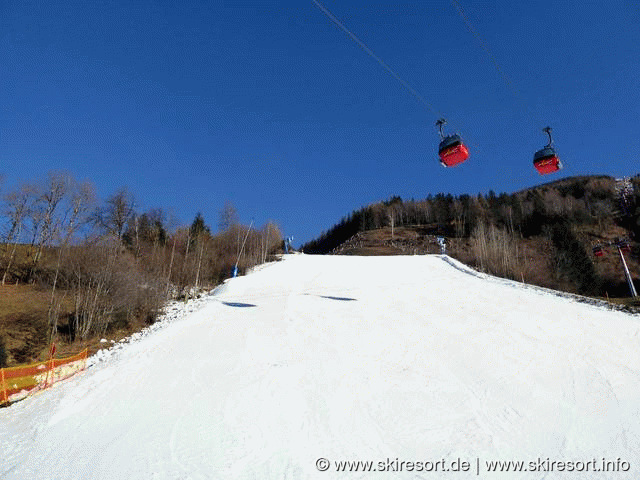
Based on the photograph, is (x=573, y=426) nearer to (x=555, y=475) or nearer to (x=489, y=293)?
(x=555, y=475)

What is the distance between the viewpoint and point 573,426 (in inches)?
287

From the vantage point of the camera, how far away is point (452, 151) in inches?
434

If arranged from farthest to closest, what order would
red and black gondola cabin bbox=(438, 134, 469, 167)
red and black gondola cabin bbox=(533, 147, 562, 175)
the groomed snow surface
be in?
1. red and black gondola cabin bbox=(533, 147, 562, 175)
2. red and black gondola cabin bbox=(438, 134, 469, 167)
3. the groomed snow surface

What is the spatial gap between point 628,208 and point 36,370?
115 m

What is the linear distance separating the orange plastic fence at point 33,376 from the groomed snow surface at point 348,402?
0.77m

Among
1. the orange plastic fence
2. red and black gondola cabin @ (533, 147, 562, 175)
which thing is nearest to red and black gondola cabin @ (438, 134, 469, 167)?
red and black gondola cabin @ (533, 147, 562, 175)

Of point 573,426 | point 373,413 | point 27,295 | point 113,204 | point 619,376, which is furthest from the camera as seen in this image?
point 113,204

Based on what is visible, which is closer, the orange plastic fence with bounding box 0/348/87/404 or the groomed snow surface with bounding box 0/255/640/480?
the groomed snow surface with bounding box 0/255/640/480

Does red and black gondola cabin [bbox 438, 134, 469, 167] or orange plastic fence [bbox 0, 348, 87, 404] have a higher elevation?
red and black gondola cabin [bbox 438, 134, 469, 167]

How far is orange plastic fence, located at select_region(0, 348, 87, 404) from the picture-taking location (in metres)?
10.7

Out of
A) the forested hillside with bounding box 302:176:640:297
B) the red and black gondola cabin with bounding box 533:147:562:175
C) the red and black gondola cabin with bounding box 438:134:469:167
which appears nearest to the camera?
the red and black gondola cabin with bounding box 438:134:469:167

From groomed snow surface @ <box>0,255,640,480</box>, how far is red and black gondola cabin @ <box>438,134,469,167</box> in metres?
5.79

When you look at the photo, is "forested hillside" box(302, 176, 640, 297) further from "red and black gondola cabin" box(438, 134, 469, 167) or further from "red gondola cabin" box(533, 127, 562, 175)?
"red and black gondola cabin" box(438, 134, 469, 167)

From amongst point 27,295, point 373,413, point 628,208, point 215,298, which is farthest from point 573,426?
point 628,208
